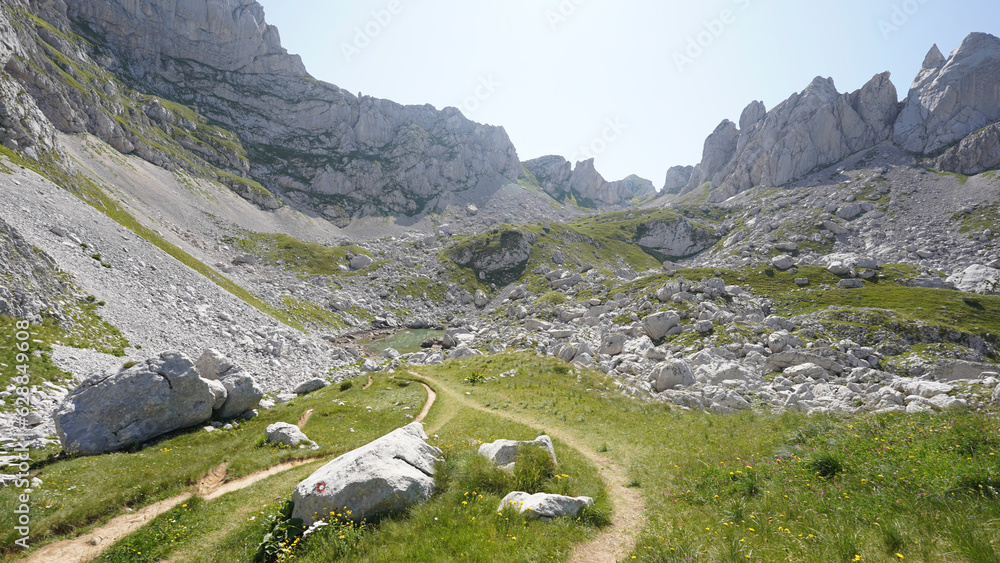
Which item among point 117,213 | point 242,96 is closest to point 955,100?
point 117,213

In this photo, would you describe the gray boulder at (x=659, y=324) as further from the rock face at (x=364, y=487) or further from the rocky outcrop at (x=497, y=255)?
the rocky outcrop at (x=497, y=255)

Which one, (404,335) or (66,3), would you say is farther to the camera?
(66,3)

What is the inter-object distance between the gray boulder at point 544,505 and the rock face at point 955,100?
760 ft

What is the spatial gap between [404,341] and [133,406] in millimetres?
58511

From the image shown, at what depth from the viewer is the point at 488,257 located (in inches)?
5177

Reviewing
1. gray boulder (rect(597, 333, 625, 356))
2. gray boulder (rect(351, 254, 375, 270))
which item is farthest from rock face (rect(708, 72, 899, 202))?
gray boulder (rect(351, 254, 375, 270))

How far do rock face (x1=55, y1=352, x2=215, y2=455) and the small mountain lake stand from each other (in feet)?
155

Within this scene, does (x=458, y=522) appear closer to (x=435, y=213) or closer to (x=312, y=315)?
(x=312, y=315)

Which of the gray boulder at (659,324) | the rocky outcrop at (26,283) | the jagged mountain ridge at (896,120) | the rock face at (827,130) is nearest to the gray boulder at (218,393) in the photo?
the rocky outcrop at (26,283)

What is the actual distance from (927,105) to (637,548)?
25282 centimetres

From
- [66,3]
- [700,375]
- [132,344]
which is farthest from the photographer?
[66,3]

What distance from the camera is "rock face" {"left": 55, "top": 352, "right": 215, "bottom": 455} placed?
60.0 feet

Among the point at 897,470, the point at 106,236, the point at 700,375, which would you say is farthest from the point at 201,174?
the point at 897,470

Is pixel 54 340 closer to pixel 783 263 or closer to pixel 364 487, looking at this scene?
pixel 364 487
